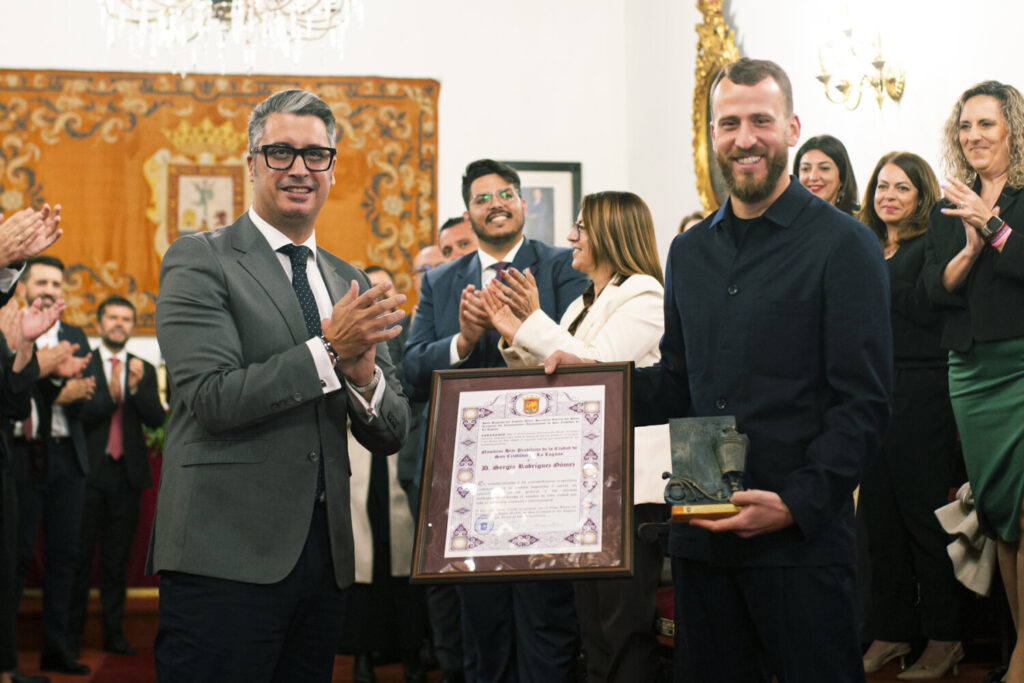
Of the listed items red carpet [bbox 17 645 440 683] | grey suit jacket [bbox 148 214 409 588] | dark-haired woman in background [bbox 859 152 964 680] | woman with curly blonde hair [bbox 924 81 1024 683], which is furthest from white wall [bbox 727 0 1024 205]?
red carpet [bbox 17 645 440 683]

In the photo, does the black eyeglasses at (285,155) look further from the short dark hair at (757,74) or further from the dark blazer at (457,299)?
the dark blazer at (457,299)

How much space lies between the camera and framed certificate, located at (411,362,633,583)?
1982mm

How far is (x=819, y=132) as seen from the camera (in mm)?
5219

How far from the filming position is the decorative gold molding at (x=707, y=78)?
6.04 meters

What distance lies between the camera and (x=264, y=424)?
1977 millimetres

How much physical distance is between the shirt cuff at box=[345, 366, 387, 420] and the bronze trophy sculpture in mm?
595

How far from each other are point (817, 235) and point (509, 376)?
0.68 meters

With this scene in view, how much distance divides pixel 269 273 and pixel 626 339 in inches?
45.4

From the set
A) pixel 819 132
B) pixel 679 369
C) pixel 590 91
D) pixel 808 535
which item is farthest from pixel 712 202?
pixel 808 535

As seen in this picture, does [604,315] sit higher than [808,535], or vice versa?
[604,315]

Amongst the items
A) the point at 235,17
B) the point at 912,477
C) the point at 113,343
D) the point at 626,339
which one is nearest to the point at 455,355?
the point at 626,339

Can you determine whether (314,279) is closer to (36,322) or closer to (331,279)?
(331,279)

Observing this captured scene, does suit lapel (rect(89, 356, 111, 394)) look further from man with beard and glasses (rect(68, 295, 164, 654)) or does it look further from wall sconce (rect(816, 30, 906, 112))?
wall sconce (rect(816, 30, 906, 112))

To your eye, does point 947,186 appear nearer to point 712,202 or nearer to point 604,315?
point 604,315
